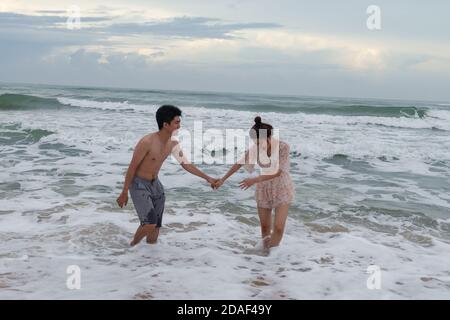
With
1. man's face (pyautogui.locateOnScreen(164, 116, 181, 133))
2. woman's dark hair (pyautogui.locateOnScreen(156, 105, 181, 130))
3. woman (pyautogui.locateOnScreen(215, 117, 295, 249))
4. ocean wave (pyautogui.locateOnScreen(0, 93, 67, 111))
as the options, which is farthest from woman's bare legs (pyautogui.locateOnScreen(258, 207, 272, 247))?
ocean wave (pyautogui.locateOnScreen(0, 93, 67, 111))

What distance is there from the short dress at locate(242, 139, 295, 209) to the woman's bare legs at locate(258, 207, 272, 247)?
129 millimetres

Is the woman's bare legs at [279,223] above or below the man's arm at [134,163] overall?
below

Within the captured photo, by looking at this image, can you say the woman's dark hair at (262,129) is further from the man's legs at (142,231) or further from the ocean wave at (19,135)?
the ocean wave at (19,135)

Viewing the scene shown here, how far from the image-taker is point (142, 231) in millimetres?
5527

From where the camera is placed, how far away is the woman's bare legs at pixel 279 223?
553cm

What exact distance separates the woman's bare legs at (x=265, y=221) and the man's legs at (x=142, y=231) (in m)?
1.31

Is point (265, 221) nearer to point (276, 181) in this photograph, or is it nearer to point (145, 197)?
point (276, 181)

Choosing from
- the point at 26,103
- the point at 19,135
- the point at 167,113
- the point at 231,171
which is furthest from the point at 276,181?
the point at 26,103

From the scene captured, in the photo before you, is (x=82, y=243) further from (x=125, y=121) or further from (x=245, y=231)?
(x=125, y=121)

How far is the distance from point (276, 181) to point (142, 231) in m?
1.66

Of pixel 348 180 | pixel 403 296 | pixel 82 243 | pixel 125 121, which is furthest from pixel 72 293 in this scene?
pixel 125 121

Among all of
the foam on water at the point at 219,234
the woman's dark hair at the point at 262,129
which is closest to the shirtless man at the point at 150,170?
the foam on water at the point at 219,234

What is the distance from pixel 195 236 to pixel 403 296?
282 cm

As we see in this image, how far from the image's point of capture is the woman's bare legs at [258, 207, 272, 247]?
18.8 feet
